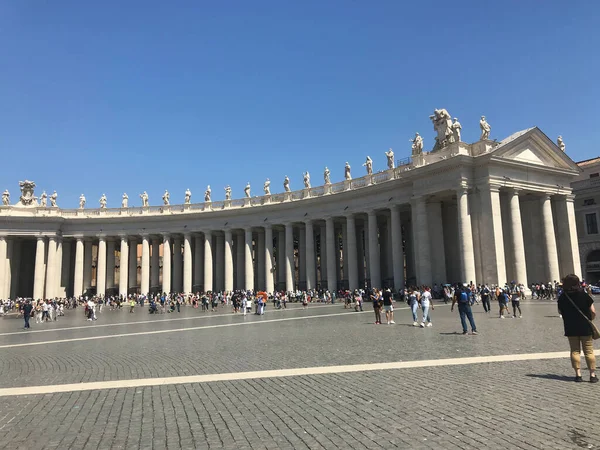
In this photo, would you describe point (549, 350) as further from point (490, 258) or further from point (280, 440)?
point (490, 258)

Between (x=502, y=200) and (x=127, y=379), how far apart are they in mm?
38969

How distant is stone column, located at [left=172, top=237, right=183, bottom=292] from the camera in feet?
215

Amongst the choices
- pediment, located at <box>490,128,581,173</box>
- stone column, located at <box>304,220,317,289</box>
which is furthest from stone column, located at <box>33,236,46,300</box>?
pediment, located at <box>490,128,581,173</box>

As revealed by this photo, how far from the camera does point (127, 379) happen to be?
372 inches

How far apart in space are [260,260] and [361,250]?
14829mm

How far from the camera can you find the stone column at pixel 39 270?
2340 inches

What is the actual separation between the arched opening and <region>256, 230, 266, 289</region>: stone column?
38.7 meters

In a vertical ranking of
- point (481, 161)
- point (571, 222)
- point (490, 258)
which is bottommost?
point (490, 258)

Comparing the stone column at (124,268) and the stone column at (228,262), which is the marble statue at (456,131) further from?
the stone column at (124,268)

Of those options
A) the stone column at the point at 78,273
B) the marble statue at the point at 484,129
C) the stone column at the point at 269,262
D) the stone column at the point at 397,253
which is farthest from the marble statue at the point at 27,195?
the marble statue at the point at 484,129

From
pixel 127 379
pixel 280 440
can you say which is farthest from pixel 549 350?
pixel 127 379

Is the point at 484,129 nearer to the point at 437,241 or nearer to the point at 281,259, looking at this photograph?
the point at 437,241

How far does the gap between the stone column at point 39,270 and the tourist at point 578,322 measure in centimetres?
6453

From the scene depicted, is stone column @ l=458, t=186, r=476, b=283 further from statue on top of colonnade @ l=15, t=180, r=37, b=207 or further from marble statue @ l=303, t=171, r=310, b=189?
statue on top of colonnade @ l=15, t=180, r=37, b=207
